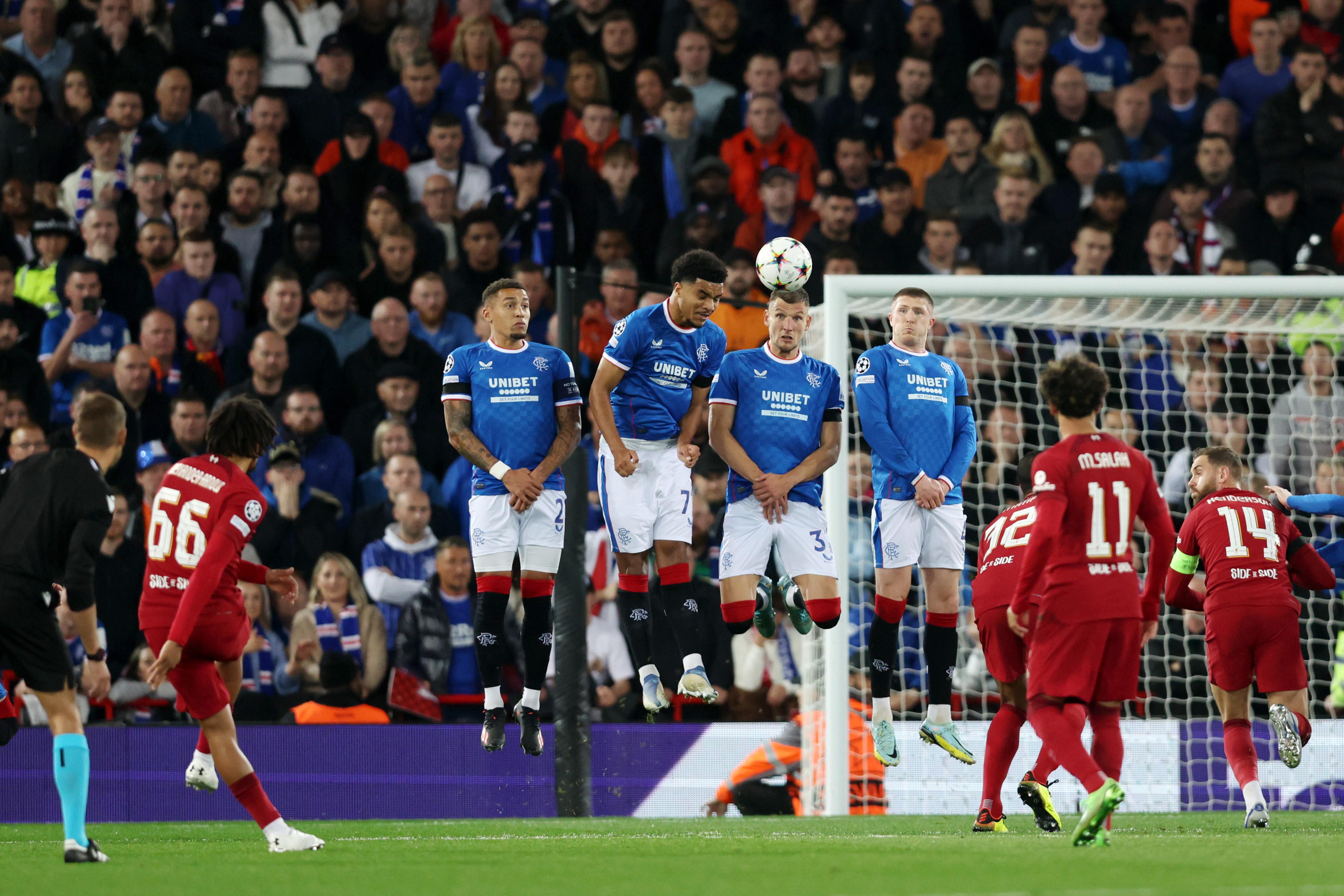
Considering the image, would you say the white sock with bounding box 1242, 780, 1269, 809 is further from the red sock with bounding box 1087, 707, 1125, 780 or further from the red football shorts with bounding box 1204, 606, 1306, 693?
the red sock with bounding box 1087, 707, 1125, 780

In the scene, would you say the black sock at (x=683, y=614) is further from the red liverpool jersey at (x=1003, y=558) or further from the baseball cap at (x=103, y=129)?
the baseball cap at (x=103, y=129)

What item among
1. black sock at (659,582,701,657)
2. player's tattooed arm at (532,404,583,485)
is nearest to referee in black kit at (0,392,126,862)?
player's tattooed arm at (532,404,583,485)

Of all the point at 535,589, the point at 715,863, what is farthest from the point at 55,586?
the point at 715,863

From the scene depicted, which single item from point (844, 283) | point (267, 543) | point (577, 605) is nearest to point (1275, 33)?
point (844, 283)

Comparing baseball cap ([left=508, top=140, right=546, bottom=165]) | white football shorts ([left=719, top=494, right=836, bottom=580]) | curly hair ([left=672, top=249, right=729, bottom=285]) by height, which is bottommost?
white football shorts ([left=719, top=494, right=836, bottom=580])

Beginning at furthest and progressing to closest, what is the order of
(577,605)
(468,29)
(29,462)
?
1. (468,29)
2. (577,605)
3. (29,462)

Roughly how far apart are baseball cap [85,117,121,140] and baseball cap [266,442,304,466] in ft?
13.1

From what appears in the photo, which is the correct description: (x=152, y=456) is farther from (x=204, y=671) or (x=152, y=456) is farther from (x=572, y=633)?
(x=204, y=671)

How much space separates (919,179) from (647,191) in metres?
2.73

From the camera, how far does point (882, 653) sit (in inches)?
396

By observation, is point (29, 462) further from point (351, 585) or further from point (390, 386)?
point (390, 386)

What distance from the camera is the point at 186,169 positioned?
49.7ft

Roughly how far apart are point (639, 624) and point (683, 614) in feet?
1.48

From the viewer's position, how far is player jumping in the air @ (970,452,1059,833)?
9.21 metres
